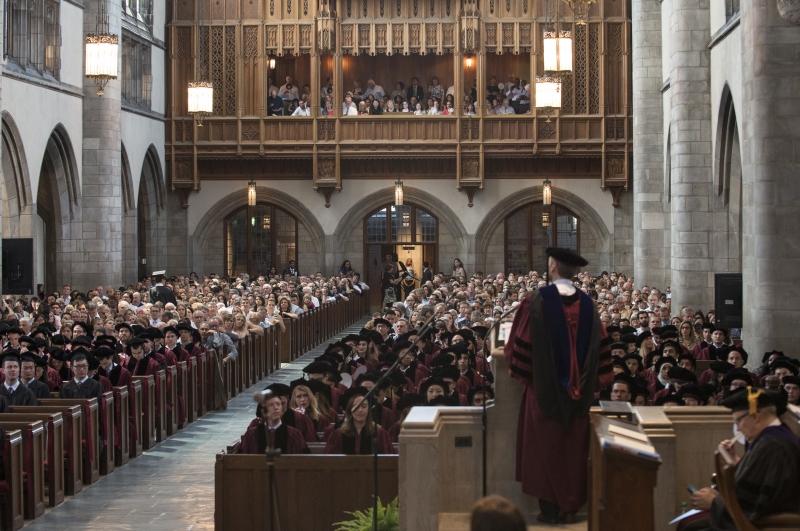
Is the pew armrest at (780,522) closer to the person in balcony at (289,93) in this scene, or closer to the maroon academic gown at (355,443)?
the maroon academic gown at (355,443)

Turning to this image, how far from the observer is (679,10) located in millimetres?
27547

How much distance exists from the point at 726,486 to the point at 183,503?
317 inches

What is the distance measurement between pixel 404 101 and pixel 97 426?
88.8ft

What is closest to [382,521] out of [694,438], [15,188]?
[694,438]

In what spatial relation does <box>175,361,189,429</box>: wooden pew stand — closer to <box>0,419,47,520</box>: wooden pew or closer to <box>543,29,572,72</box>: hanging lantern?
<box>0,419,47,520</box>: wooden pew

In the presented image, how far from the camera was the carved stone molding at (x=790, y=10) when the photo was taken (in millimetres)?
18484

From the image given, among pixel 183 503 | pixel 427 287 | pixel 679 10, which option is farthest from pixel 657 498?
pixel 427 287

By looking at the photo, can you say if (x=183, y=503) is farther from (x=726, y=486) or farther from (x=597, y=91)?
(x=597, y=91)

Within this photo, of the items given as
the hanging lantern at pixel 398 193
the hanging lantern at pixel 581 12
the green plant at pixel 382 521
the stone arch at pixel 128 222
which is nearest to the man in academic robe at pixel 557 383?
the green plant at pixel 382 521

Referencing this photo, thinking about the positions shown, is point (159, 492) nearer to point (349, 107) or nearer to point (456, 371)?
point (456, 371)

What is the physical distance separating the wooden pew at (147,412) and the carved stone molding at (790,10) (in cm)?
999

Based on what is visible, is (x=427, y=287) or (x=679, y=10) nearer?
(x=679, y=10)

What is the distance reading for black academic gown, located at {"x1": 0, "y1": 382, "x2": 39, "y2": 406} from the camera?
50.6ft

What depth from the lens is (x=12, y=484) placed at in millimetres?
13117
